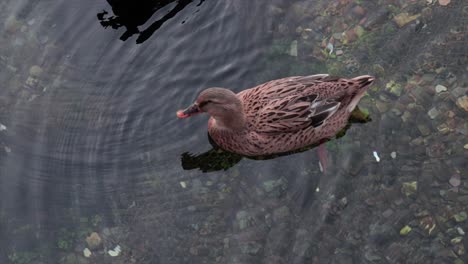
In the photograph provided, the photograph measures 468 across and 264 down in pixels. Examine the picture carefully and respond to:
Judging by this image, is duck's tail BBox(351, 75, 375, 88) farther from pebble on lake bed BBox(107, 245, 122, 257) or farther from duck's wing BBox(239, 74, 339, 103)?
pebble on lake bed BBox(107, 245, 122, 257)

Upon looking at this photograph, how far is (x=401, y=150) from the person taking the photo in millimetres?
7141

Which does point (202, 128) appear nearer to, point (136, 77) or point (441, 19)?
point (136, 77)

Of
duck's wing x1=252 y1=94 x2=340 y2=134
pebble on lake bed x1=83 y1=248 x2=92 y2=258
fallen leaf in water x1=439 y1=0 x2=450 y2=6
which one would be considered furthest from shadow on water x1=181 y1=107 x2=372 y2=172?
fallen leaf in water x1=439 y1=0 x2=450 y2=6

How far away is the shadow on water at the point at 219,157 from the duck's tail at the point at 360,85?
266 millimetres

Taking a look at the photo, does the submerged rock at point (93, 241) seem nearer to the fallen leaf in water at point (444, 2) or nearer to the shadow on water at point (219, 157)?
the shadow on water at point (219, 157)

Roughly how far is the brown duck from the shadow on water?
116 millimetres

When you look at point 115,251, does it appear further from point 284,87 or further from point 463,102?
point 463,102

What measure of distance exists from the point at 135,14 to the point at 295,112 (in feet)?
8.73

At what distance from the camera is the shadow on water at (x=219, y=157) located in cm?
745

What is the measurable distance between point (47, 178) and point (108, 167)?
65cm

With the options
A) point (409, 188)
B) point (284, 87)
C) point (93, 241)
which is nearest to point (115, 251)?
point (93, 241)

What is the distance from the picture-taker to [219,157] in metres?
7.57

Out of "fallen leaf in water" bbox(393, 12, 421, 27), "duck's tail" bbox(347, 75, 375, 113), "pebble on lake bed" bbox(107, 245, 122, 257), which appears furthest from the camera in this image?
"fallen leaf in water" bbox(393, 12, 421, 27)

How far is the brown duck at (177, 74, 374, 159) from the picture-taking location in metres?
7.11
